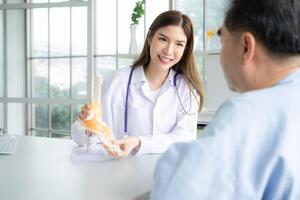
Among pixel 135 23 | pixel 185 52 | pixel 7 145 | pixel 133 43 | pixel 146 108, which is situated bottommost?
pixel 7 145

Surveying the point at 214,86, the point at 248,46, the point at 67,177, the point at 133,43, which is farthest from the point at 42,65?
the point at 248,46

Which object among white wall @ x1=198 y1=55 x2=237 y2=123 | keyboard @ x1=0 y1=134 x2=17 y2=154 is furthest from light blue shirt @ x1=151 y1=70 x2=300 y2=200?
white wall @ x1=198 y1=55 x2=237 y2=123

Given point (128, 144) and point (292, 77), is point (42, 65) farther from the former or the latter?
point (292, 77)

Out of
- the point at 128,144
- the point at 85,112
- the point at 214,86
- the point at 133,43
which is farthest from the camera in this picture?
the point at 133,43

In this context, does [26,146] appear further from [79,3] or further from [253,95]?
[79,3]

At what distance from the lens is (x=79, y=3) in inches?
137

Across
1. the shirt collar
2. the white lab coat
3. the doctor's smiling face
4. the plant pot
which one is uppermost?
the plant pot

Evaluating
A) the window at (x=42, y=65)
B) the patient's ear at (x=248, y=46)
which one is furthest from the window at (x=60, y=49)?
the patient's ear at (x=248, y=46)

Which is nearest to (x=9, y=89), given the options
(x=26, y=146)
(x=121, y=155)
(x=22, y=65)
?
(x=22, y=65)

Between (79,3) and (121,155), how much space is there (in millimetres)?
2541

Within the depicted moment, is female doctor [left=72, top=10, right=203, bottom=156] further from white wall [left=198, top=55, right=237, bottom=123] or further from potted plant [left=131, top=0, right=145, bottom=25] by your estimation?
potted plant [left=131, top=0, right=145, bottom=25]

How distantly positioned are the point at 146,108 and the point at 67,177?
762 mm

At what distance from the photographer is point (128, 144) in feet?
4.58

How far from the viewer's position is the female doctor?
1.73 m
